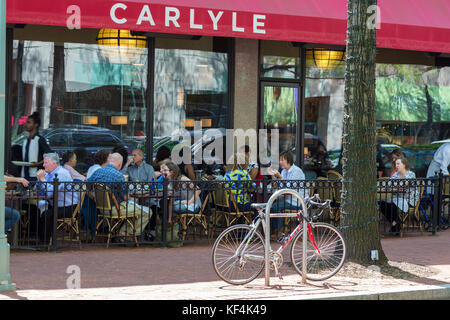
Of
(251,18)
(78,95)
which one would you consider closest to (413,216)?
(251,18)

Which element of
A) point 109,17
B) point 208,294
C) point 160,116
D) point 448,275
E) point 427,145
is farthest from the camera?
point 427,145

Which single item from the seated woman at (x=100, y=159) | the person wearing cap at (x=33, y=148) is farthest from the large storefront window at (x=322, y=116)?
the person wearing cap at (x=33, y=148)

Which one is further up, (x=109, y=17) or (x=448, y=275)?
(x=109, y=17)

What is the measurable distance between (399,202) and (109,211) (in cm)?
478

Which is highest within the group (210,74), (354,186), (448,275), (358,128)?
(210,74)

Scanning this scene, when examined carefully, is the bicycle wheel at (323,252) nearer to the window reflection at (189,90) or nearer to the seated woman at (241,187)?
the seated woman at (241,187)

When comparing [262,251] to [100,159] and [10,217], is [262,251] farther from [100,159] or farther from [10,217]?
[100,159]

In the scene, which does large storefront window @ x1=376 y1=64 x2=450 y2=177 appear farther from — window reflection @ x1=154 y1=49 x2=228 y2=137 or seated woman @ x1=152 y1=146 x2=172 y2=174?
seated woman @ x1=152 y1=146 x2=172 y2=174

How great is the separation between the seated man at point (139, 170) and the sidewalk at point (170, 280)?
1.72 metres

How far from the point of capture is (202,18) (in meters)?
11.1

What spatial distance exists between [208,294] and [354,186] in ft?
8.46

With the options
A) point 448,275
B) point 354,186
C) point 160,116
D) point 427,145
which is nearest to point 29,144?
point 160,116

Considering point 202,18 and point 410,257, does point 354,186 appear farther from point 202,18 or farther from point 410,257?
point 202,18

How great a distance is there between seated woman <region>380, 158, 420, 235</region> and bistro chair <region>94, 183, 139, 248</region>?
427cm
